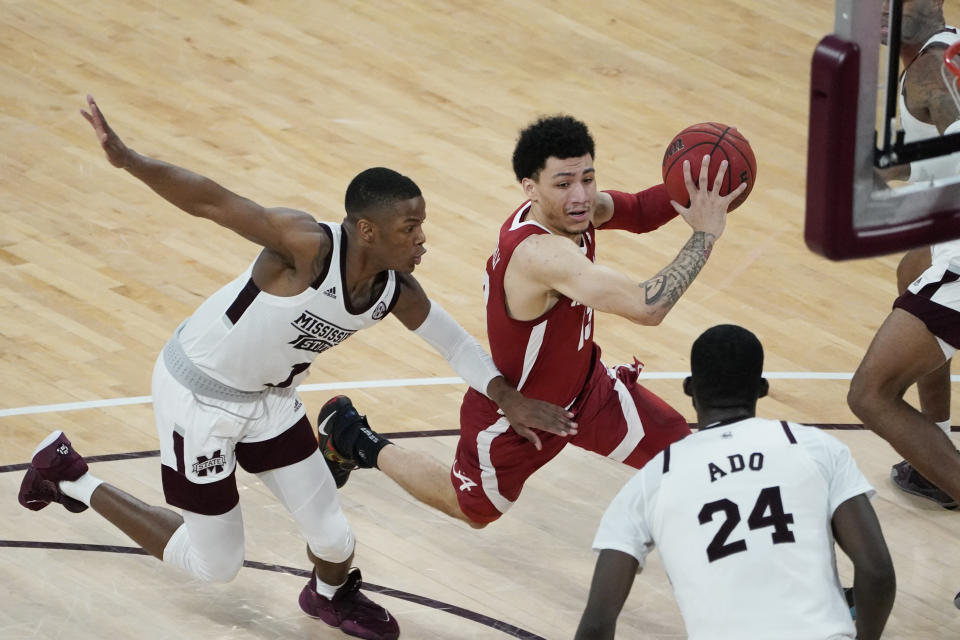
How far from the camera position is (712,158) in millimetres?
4852

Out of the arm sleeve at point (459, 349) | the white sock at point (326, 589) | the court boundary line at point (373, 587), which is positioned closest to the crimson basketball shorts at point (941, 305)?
the arm sleeve at point (459, 349)

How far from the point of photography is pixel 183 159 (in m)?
8.65

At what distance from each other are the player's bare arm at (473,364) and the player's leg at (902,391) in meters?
1.17

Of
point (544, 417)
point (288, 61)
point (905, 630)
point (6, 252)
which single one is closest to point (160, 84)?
point (288, 61)

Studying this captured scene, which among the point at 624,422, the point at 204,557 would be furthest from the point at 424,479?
the point at 204,557

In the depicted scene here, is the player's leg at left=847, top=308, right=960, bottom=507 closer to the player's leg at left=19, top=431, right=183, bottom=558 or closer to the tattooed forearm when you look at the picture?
the tattooed forearm

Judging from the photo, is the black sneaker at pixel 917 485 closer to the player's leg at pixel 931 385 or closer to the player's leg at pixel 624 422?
the player's leg at pixel 931 385

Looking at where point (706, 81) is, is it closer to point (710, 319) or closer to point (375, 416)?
point (710, 319)

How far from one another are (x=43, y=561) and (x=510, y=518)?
1822mm

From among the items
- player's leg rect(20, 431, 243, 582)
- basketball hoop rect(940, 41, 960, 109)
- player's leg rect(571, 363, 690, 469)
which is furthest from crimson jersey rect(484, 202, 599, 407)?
basketball hoop rect(940, 41, 960, 109)

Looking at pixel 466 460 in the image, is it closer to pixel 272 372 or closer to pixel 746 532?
pixel 272 372

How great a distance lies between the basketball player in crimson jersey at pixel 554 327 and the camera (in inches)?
185

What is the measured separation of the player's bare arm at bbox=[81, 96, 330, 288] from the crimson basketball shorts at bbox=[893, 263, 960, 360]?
2.19 metres

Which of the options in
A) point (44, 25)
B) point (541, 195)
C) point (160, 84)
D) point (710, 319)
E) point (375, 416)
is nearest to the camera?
point (541, 195)
